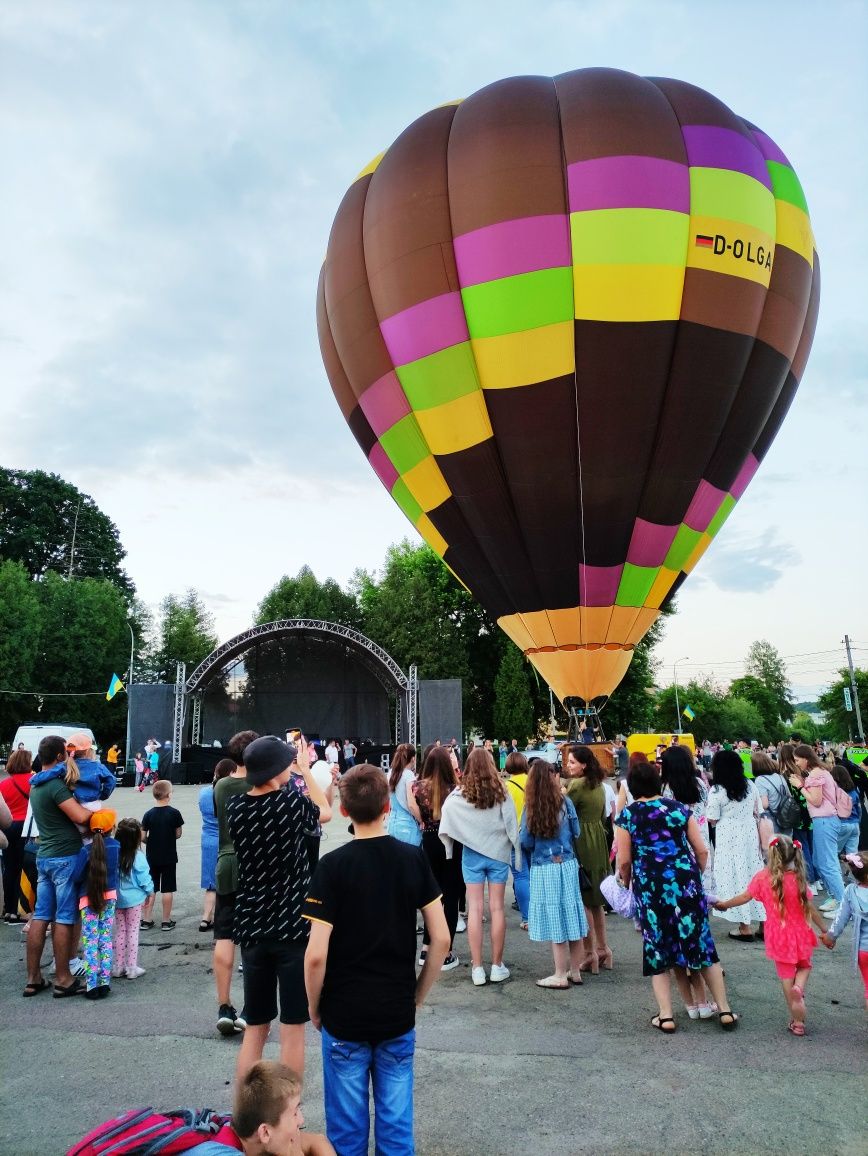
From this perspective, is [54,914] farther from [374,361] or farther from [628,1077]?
[374,361]

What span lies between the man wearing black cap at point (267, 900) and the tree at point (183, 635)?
48.7 meters

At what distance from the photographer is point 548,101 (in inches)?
421

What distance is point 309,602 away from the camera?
4497 centimetres

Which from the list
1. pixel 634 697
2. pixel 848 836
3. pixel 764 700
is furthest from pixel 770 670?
pixel 848 836

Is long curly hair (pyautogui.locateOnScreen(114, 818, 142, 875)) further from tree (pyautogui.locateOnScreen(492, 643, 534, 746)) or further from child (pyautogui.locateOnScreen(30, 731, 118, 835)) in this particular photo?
tree (pyautogui.locateOnScreen(492, 643, 534, 746))

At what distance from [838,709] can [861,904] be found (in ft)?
264

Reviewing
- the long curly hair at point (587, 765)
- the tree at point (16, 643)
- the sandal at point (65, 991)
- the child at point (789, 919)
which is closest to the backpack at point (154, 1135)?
the child at point (789, 919)

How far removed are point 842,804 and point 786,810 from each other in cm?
47

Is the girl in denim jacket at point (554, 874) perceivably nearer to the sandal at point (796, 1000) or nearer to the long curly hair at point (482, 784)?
the long curly hair at point (482, 784)

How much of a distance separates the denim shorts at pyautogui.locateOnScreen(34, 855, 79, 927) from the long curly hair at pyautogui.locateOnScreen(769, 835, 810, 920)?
416cm

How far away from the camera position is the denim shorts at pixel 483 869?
5000 mm

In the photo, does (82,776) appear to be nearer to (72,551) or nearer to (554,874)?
(554,874)

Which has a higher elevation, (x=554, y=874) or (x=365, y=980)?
(x=365, y=980)

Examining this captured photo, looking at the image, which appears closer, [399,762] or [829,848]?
[399,762]
